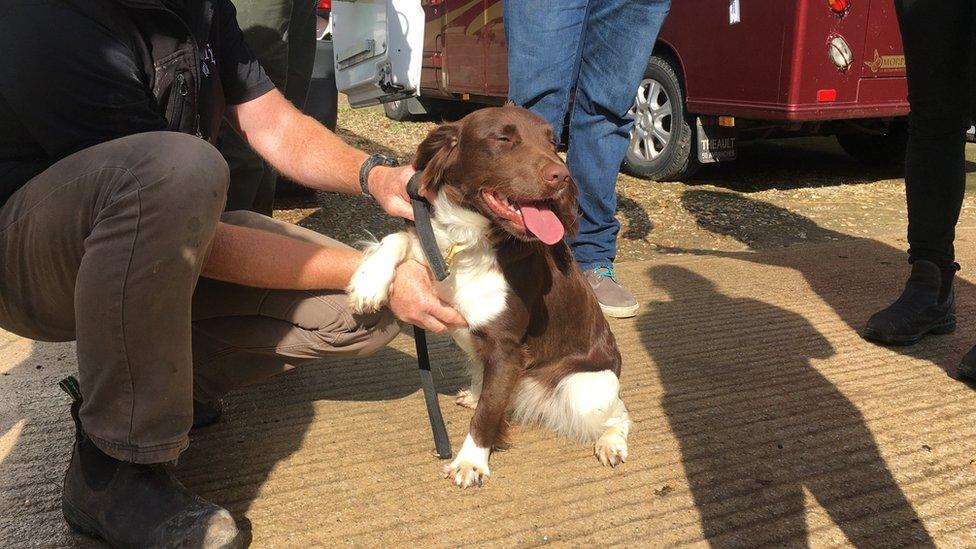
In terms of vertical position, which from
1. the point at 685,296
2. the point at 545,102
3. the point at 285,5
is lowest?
the point at 685,296

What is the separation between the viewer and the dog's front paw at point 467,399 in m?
2.68

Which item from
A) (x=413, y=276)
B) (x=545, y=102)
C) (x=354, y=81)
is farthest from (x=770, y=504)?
(x=354, y=81)

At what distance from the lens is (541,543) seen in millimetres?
1897

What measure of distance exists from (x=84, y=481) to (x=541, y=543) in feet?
3.43

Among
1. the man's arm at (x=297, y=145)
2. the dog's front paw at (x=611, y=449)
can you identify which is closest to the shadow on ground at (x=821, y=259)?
the dog's front paw at (x=611, y=449)

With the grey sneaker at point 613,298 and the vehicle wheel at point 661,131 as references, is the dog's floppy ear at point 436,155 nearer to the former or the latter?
the grey sneaker at point 613,298

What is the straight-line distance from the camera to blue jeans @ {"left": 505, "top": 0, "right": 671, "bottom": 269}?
3.29 meters

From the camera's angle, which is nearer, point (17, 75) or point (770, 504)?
point (17, 75)

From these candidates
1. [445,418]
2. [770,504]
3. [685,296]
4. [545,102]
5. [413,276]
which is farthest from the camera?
[685,296]

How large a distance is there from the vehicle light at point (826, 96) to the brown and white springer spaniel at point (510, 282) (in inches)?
151

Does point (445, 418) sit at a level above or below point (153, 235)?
below

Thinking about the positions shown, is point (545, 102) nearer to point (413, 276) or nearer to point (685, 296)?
point (685, 296)

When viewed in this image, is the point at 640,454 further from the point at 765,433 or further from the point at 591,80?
the point at 591,80

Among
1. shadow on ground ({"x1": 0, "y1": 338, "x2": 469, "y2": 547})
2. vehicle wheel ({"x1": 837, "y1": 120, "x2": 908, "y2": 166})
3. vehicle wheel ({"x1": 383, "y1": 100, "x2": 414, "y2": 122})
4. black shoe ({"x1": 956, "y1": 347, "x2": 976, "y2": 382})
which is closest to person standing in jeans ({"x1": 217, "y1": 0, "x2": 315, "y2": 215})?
shadow on ground ({"x1": 0, "y1": 338, "x2": 469, "y2": 547})
